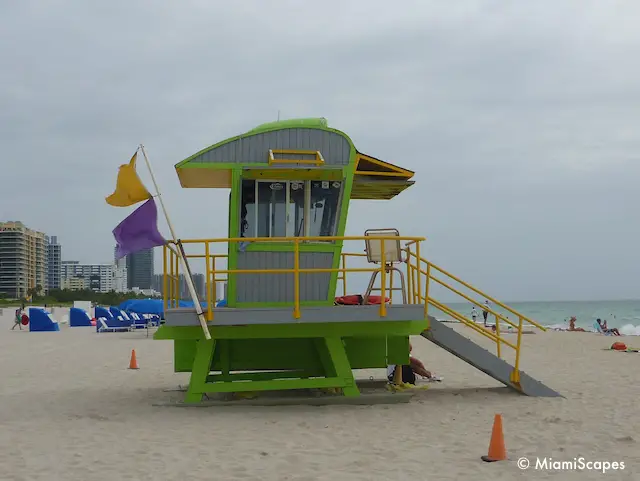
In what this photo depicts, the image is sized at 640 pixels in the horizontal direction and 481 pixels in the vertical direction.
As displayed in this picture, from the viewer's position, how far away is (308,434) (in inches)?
353

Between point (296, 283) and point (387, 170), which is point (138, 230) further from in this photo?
point (387, 170)

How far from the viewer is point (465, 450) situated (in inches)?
317

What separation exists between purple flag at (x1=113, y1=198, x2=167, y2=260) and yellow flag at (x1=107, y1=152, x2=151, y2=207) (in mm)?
189

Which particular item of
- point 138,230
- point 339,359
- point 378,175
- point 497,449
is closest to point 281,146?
point 378,175

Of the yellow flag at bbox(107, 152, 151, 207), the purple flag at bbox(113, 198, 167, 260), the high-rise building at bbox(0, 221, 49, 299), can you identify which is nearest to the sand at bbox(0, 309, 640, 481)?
the purple flag at bbox(113, 198, 167, 260)

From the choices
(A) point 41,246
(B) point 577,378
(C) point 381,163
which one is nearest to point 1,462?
(C) point 381,163

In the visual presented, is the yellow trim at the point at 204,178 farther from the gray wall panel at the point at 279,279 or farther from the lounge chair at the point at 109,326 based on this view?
the lounge chair at the point at 109,326

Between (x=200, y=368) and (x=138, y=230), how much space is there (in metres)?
2.46

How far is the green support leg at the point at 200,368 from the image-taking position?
11.0 m

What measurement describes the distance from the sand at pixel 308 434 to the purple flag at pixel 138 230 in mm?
2665

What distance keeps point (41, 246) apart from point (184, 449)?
→ 17680cm

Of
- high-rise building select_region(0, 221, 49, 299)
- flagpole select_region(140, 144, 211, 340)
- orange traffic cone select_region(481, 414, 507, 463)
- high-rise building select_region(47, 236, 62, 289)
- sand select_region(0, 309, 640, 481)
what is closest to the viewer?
sand select_region(0, 309, 640, 481)

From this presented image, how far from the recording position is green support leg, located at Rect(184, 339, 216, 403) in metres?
11.0

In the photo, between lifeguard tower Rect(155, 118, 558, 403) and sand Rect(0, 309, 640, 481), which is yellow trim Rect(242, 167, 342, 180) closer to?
lifeguard tower Rect(155, 118, 558, 403)
